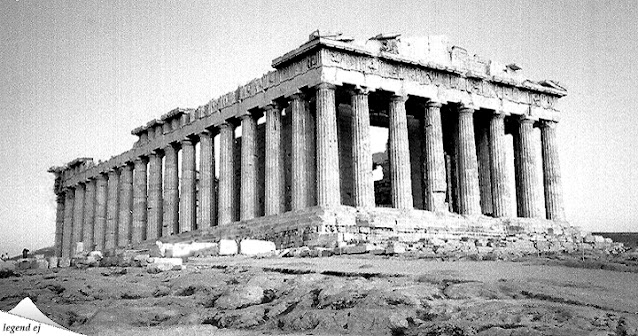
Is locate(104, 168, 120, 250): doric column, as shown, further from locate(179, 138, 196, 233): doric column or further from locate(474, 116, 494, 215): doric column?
locate(474, 116, 494, 215): doric column

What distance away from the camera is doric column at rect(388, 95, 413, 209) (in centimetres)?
3250

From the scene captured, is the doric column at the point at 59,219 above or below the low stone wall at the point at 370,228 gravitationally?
above

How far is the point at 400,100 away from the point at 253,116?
24.3 feet

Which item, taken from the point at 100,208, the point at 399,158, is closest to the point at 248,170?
the point at 399,158

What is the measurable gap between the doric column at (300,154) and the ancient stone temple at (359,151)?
2.4 inches

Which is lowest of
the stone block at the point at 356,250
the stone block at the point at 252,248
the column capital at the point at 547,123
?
the stone block at the point at 356,250

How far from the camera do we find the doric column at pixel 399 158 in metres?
Answer: 32.5

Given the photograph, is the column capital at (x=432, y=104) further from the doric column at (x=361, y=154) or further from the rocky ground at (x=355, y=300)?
the rocky ground at (x=355, y=300)

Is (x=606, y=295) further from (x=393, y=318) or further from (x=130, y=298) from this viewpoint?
(x=130, y=298)

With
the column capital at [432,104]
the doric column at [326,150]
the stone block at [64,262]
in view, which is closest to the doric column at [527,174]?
the column capital at [432,104]

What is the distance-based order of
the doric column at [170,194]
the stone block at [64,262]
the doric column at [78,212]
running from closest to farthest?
1. the stone block at [64,262]
2. the doric column at [170,194]
3. the doric column at [78,212]

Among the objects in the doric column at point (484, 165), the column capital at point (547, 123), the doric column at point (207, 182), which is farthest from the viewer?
the column capital at point (547, 123)

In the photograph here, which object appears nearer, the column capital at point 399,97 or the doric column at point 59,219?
the column capital at point 399,97

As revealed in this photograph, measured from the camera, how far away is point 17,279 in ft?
56.5
